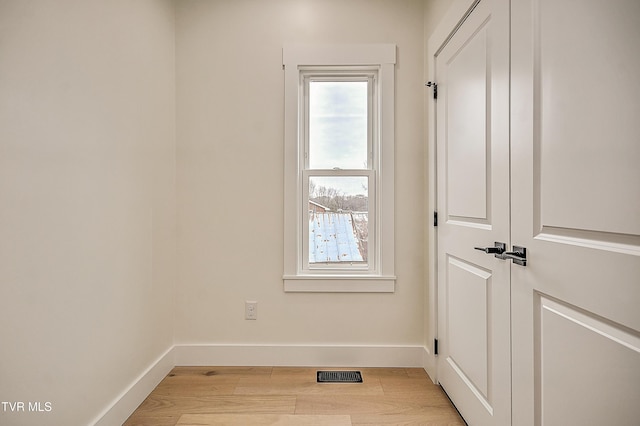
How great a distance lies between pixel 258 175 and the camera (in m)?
2.50

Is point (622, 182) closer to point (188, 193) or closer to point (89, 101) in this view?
point (89, 101)

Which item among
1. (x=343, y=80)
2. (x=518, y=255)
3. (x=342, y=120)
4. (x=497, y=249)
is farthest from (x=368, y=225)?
(x=518, y=255)

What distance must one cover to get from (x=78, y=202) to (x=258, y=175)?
46.1 inches

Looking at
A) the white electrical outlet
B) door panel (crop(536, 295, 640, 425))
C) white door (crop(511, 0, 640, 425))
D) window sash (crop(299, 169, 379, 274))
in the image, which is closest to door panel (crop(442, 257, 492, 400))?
white door (crop(511, 0, 640, 425))

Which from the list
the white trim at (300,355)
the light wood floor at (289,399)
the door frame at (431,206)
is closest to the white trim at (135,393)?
the light wood floor at (289,399)

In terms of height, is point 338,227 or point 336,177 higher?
point 336,177

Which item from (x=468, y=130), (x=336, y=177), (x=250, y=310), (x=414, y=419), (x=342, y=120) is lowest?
(x=414, y=419)

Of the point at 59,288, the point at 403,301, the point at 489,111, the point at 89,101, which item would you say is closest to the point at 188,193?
the point at 89,101

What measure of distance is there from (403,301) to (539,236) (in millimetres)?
1397

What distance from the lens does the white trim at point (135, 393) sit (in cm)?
171

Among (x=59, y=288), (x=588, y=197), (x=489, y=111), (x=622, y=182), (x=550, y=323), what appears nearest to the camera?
(x=622, y=182)

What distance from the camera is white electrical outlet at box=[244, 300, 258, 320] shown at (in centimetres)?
250

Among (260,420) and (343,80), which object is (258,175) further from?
(260,420)

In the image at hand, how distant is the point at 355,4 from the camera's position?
2.48m
